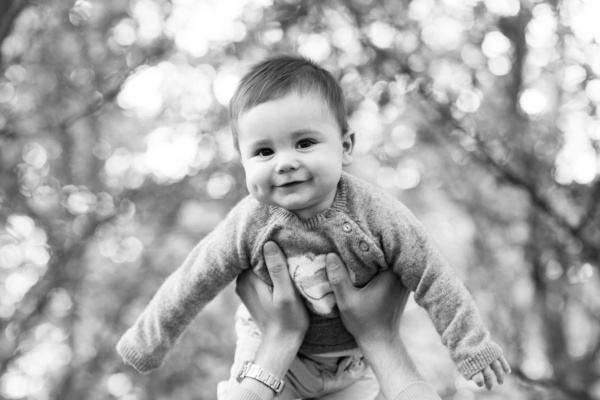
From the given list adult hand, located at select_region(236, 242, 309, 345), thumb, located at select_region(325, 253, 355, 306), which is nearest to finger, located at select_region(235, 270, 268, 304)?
adult hand, located at select_region(236, 242, 309, 345)

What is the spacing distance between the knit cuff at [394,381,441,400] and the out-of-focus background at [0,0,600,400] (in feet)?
8.15

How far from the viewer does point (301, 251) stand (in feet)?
6.42

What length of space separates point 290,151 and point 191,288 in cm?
49

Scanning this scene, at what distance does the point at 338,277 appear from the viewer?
1920 millimetres

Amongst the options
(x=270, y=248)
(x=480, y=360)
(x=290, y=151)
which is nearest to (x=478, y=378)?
(x=480, y=360)

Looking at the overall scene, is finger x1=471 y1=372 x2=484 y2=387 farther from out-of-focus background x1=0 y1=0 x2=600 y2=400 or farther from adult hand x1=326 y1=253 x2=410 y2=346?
out-of-focus background x1=0 y1=0 x2=600 y2=400

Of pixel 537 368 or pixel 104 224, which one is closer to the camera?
pixel 104 224

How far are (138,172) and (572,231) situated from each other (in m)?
3.44

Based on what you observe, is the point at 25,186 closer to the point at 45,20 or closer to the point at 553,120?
the point at 45,20

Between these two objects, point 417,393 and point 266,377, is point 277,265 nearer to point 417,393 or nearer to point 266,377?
point 266,377

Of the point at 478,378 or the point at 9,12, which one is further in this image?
the point at 9,12

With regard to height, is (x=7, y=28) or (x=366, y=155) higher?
(x=7, y=28)

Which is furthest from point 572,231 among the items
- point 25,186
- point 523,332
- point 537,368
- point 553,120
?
point 25,186

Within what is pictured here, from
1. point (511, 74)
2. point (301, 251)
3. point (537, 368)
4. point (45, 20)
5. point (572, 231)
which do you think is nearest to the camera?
point (301, 251)
